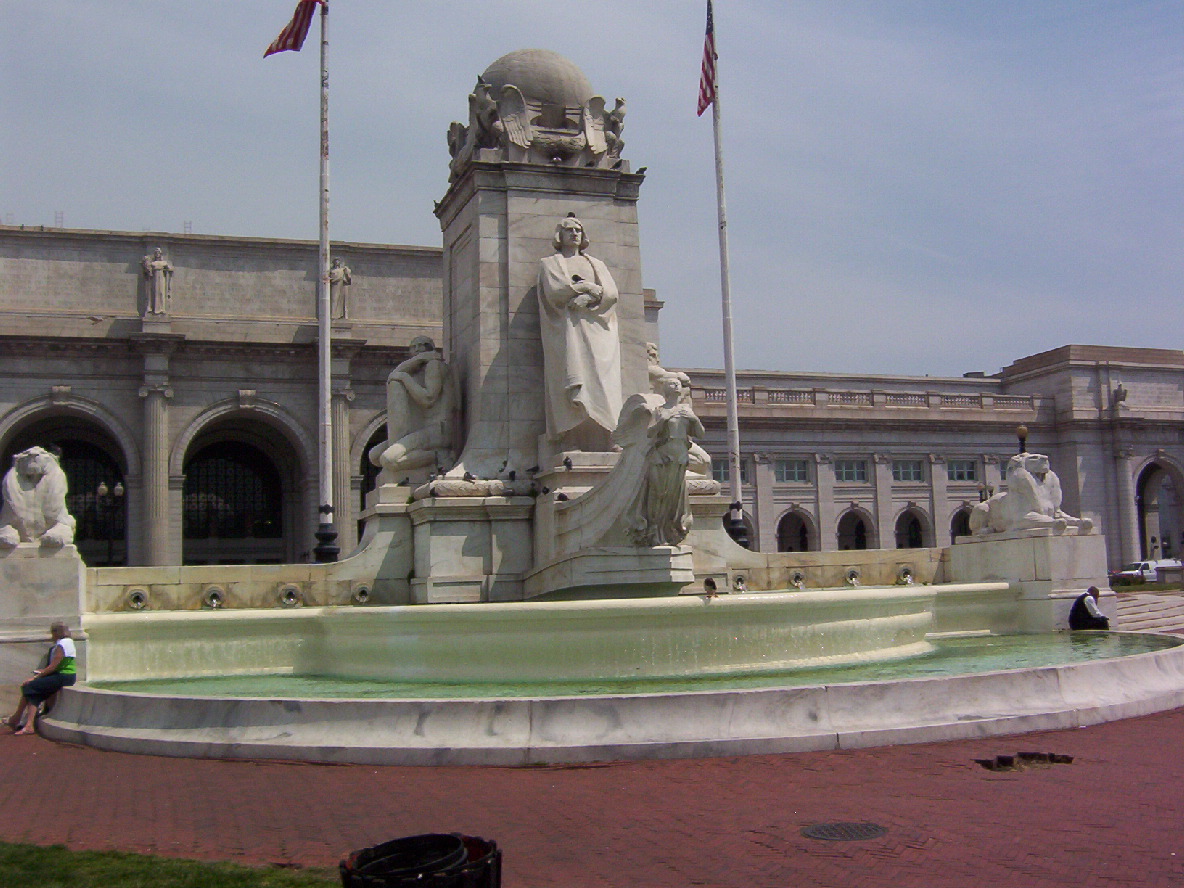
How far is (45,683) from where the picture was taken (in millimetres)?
12164

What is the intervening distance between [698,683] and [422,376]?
24.7 ft

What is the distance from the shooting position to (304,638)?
13.7 m

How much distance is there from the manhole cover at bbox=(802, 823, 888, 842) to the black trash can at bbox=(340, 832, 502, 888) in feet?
8.22

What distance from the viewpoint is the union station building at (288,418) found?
56438 mm

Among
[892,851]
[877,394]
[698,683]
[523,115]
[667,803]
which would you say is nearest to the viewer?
[892,851]

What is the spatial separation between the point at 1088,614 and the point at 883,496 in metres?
56.6

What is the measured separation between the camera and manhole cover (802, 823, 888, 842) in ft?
22.5

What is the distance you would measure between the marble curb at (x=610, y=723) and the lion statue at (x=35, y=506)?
3.91 metres

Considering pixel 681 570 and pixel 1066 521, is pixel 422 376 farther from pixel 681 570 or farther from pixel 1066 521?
pixel 1066 521

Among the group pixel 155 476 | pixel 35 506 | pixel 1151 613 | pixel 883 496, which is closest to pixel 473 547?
pixel 35 506

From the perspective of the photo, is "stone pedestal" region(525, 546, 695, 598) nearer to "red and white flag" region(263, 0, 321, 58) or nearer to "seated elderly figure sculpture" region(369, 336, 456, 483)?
"seated elderly figure sculpture" region(369, 336, 456, 483)

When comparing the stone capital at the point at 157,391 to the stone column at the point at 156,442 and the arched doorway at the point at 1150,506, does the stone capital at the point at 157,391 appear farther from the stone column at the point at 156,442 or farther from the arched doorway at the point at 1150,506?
the arched doorway at the point at 1150,506

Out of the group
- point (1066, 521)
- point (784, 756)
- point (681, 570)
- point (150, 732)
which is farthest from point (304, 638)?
point (1066, 521)

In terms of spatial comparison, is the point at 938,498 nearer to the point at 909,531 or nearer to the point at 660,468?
the point at 909,531
